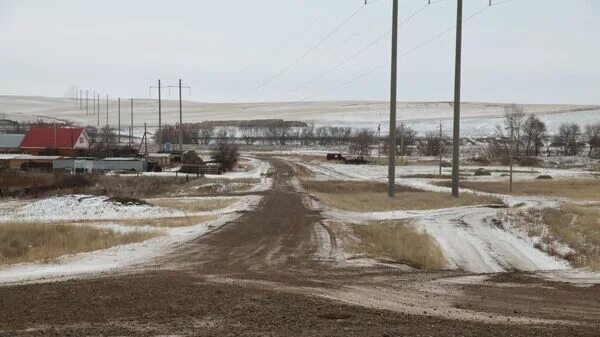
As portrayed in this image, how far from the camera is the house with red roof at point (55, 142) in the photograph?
98.0 m

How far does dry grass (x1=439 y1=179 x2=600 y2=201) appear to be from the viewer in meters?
49.7

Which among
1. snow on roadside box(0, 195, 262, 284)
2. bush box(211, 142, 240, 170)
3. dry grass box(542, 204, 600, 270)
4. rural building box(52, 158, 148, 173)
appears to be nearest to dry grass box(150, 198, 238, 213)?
snow on roadside box(0, 195, 262, 284)

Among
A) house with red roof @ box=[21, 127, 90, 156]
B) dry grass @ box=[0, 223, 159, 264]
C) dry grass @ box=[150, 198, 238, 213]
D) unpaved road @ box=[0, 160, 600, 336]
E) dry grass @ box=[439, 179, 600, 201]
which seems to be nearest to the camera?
unpaved road @ box=[0, 160, 600, 336]

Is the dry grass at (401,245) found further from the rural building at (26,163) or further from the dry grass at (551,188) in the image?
the rural building at (26,163)

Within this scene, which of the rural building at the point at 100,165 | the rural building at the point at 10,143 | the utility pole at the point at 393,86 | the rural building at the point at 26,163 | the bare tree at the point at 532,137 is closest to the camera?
the utility pole at the point at 393,86

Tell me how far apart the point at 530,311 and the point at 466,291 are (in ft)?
6.77

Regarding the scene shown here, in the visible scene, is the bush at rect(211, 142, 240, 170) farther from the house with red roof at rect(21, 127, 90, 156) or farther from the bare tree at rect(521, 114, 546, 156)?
the bare tree at rect(521, 114, 546, 156)

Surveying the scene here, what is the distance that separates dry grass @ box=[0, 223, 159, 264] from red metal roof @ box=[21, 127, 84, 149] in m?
80.8

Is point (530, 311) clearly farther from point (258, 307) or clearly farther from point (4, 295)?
point (4, 295)

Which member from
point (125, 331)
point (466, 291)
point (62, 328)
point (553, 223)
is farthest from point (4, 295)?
point (553, 223)

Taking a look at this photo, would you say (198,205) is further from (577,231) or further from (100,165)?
(100,165)

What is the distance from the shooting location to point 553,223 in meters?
26.2

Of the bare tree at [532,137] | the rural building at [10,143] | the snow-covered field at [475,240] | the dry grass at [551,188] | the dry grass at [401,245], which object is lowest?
the dry grass at [551,188]

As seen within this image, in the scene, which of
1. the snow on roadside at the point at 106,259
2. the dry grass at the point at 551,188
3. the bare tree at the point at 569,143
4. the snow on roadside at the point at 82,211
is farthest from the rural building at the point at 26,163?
the bare tree at the point at 569,143
